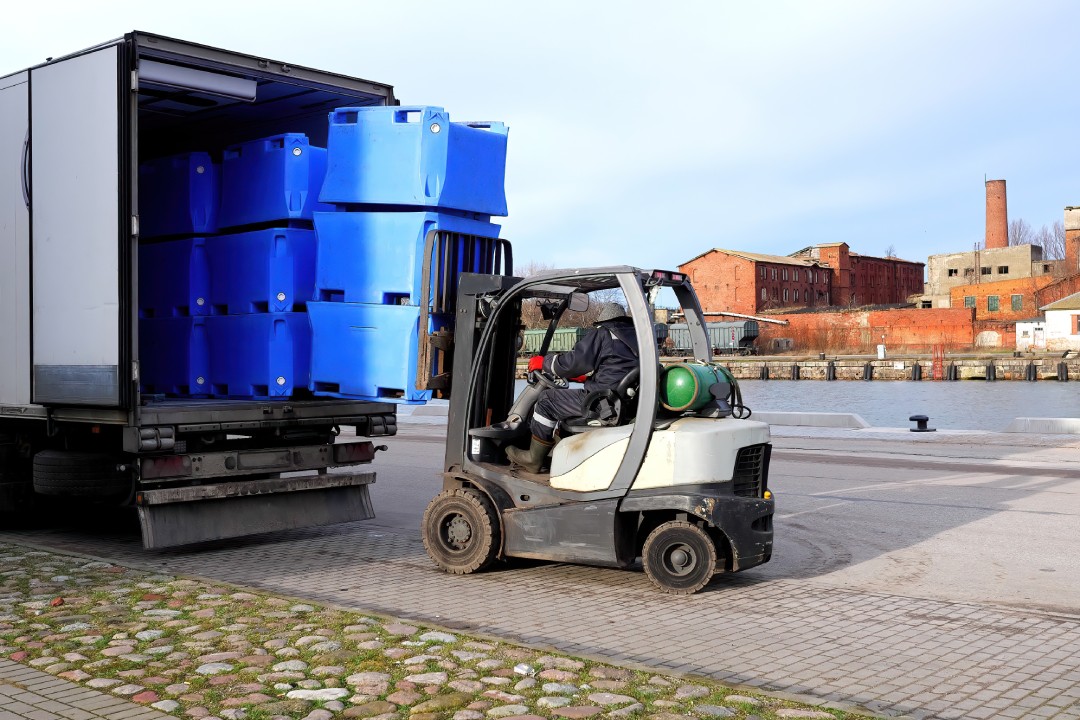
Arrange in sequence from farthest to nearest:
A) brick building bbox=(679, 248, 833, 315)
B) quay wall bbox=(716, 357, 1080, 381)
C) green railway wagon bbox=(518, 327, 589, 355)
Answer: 1. brick building bbox=(679, 248, 833, 315)
2. quay wall bbox=(716, 357, 1080, 381)
3. green railway wagon bbox=(518, 327, 589, 355)

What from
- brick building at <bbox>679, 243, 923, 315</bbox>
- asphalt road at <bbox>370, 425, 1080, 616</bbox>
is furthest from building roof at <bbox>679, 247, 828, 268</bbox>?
asphalt road at <bbox>370, 425, 1080, 616</bbox>

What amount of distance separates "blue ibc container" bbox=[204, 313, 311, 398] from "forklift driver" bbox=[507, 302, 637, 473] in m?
2.22

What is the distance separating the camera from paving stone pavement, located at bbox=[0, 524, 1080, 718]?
540cm

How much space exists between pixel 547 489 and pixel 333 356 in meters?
2.13

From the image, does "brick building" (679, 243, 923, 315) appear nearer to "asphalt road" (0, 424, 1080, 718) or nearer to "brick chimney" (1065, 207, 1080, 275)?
"brick chimney" (1065, 207, 1080, 275)

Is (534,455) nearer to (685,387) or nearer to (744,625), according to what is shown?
(685,387)

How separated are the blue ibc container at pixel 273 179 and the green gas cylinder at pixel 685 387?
3.46 metres

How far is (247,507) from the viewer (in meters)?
9.12

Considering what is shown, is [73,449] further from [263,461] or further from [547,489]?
[547,489]

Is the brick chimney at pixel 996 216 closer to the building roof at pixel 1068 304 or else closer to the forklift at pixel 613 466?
the building roof at pixel 1068 304

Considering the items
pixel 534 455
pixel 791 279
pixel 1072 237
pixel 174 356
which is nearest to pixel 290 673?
pixel 534 455

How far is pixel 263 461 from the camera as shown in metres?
9.16

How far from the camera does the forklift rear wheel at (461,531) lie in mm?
7992

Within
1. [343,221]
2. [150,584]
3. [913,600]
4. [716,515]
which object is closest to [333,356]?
[343,221]
